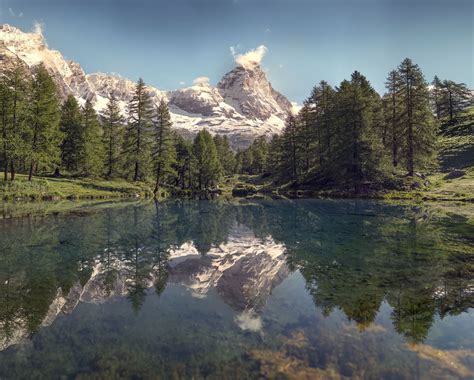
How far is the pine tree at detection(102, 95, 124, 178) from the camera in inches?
2494

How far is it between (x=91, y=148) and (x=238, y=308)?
5553cm

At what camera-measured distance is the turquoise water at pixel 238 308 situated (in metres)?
5.77

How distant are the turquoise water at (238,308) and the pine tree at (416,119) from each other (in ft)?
116

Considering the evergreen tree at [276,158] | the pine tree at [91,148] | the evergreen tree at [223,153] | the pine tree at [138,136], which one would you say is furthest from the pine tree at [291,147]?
the evergreen tree at [223,153]

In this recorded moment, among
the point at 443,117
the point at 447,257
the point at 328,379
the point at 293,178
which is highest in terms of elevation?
the point at 443,117

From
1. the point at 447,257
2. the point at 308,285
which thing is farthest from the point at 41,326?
the point at 447,257

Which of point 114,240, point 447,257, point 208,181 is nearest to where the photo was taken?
point 447,257

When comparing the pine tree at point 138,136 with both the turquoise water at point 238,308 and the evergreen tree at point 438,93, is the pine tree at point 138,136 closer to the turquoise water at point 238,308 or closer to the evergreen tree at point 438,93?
the turquoise water at point 238,308

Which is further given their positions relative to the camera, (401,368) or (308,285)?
(308,285)

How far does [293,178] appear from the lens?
6994 cm

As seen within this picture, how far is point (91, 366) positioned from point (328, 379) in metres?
3.98

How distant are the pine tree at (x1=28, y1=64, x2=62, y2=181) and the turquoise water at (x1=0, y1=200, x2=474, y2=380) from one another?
1149 inches

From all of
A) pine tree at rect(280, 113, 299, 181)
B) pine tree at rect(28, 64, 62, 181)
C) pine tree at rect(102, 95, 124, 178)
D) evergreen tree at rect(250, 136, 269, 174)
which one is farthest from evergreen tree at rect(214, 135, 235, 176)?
pine tree at rect(28, 64, 62, 181)

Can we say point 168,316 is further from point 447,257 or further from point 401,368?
point 447,257
